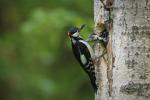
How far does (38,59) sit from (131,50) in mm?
5151

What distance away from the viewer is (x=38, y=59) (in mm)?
9484

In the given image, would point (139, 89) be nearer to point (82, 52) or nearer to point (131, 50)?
point (131, 50)

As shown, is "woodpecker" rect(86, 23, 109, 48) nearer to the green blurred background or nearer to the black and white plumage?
the black and white plumage

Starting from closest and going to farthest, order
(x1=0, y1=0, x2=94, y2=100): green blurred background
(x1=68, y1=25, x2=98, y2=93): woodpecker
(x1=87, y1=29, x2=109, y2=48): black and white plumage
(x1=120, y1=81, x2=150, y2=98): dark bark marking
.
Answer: (x1=120, y1=81, x2=150, y2=98): dark bark marking → (x1=87, y1=29, x2=109, y2=48): black and white plumage → (x1=68, y1=25, x2=98, y2=93): woodpecker → (x1=0, y1=0, x2=94, y2=100): green blurred background

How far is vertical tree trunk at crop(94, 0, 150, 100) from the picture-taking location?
438 cm

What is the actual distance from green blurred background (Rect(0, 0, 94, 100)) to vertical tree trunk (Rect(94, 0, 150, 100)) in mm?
3413

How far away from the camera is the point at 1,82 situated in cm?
997

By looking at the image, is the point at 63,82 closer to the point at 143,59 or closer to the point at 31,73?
the point at 31,73

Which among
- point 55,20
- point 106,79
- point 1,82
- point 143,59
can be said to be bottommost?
point 1,82

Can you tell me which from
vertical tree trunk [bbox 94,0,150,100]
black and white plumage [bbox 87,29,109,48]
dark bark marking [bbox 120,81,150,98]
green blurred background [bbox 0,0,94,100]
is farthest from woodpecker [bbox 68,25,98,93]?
green blurred background [bbox 0,0,94,100]

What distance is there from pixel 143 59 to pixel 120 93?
296 mm

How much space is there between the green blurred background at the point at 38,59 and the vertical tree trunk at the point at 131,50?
11.2 ft

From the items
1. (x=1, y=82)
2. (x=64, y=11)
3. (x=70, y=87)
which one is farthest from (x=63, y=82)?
(x=64, y=11)

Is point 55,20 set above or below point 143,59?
below
